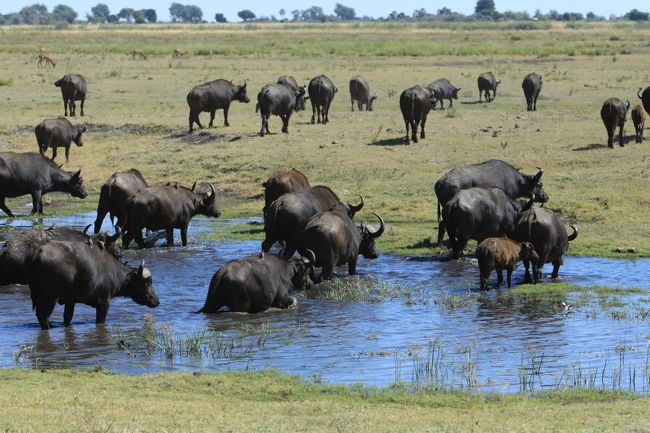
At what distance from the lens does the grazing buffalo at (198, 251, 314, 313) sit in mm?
13031

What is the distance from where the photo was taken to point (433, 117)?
104 feet

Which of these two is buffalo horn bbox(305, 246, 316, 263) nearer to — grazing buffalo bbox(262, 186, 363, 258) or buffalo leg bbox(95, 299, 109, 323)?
grazing buffalo bbox(262, 186, 363, 258)

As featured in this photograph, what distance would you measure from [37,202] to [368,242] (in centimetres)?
734

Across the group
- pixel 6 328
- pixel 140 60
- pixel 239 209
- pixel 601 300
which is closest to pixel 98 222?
pixel 239 209

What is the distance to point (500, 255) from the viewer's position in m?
14.2

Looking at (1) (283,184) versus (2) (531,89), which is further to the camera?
(2) (531,89)

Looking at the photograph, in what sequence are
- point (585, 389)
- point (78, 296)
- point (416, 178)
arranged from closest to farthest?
point (585, 389), point (78, 296), point (416, 178)

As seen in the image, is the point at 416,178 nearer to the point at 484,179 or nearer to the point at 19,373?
the point at 484,179

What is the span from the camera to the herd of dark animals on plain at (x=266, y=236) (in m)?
12.5

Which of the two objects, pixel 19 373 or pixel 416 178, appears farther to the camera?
pixel 416 178

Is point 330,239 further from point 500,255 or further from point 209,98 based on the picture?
point 209,98

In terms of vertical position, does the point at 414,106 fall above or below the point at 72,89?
above

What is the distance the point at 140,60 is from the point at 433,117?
27.2 m

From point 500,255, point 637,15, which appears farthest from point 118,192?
point 637,15
